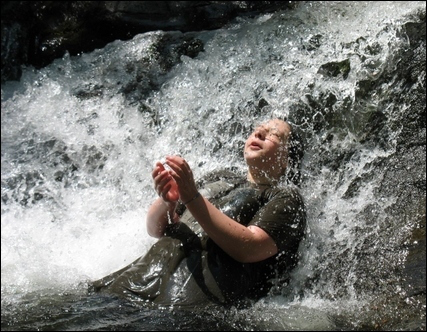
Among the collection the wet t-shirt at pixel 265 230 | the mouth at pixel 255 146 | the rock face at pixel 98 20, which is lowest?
the wet t-shirt at pixel 265 230

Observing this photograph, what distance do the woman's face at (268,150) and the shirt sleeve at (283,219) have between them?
263 mm

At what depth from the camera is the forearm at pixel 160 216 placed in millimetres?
4078

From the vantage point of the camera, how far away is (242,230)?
3639mm

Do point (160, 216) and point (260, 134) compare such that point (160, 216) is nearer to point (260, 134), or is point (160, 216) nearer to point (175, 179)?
point (175, 179)

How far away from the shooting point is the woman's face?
420 cm

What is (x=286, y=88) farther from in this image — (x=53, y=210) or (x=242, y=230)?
(x=242, y=230)

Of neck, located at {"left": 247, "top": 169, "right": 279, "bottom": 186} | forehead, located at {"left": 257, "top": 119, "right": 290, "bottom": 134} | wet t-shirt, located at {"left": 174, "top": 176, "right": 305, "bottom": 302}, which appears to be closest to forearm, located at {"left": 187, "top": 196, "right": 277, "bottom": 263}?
wet t-shirt, located at {"left": 174, "top": 176, "right": 305, "bottom": 302}

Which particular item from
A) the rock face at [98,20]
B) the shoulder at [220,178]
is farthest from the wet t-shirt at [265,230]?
the rock face at [98,20]

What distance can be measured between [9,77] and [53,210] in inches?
100

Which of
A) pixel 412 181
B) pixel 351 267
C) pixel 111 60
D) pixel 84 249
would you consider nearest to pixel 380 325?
pixel 351 267

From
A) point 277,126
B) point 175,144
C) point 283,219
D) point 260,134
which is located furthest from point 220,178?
point 175,144

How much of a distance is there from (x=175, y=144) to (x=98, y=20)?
2679 millimetres

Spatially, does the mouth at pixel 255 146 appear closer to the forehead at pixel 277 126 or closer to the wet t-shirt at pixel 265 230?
the forehead at pixel 277 126

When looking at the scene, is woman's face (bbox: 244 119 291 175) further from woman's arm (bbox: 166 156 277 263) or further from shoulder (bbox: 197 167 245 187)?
woman's arm (bbox: 166 156 277 263)
